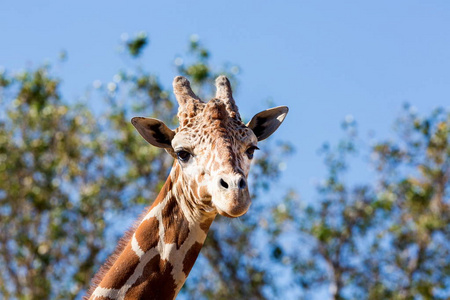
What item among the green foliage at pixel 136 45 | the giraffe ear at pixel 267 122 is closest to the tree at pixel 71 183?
the green foliage at pixel 136 45

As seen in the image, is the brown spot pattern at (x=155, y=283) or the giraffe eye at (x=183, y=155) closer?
the brown spot pattern at (x=155, y=283)

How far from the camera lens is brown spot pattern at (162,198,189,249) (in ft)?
22.1

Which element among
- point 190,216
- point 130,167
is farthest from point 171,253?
point 130,167

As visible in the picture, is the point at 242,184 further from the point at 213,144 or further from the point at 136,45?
the point at 136,45

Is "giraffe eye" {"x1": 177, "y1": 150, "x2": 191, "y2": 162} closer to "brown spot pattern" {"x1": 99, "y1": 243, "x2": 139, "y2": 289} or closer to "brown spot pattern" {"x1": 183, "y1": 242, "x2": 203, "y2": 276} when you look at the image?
"brown spot pattern" {"x1": 183, "y1": 242, "x2": 203, "y2": 276}

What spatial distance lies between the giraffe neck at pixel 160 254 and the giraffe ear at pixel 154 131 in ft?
1.11

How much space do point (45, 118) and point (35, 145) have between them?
97 centimetres

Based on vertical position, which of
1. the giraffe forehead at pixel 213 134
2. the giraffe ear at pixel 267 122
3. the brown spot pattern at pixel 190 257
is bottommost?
the brown spot pattern at pixel 190 257

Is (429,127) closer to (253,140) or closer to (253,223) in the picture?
(253,223)

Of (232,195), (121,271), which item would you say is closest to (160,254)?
(121,271)

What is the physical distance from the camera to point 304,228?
27.7 m

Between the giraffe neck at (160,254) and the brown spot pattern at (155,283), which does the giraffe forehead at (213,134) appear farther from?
the brown spot pattern at (155,283)

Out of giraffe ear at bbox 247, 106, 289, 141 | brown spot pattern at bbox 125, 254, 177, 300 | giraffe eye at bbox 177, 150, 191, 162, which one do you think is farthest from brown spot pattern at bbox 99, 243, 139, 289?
giraffe ear at bbox 247, 106, 289, 141

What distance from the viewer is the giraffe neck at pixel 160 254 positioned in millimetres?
6578
